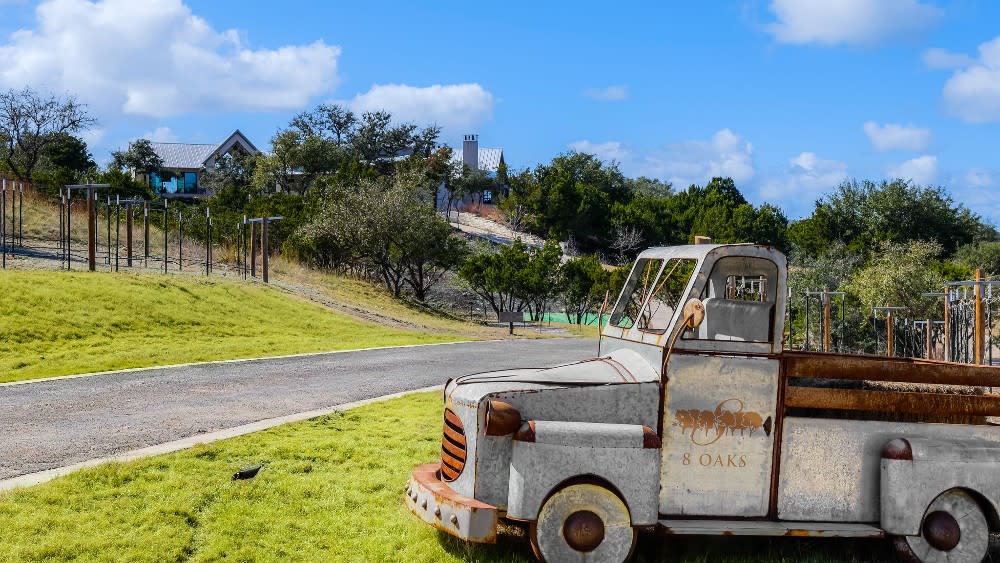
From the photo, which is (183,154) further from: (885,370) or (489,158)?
(885,370)

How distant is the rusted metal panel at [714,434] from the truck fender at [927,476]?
0.80 m

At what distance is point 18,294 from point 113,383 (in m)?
8.19

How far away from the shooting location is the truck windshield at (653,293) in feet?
20.9

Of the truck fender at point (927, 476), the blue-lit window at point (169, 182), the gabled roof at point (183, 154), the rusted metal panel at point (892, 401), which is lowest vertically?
the truck fender at point (927, 476)

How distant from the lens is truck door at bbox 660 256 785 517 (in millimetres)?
5500

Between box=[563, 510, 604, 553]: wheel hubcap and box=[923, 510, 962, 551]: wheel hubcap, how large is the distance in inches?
84.7

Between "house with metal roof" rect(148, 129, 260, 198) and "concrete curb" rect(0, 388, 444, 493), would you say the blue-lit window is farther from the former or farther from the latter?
"concrete curb" rect(0, 388, 444, 493)

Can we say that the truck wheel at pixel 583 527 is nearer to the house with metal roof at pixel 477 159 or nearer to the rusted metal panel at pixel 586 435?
the rusted metal panel at pixel 586 435

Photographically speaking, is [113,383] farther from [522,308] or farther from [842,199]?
[842,199]

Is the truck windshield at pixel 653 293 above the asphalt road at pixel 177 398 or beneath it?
above

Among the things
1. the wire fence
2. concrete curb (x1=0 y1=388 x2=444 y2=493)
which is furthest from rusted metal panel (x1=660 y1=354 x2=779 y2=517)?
the wire fence

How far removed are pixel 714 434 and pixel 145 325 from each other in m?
18.3

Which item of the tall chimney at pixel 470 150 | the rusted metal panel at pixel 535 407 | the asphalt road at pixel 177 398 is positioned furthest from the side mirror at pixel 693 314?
the tall chimney at pixel 470 150

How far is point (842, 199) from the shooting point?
62.2 metres
